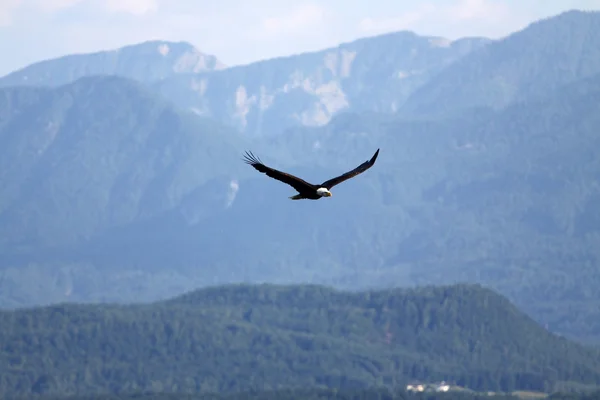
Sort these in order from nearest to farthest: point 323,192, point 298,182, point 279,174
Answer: point 279,174, point 298,182, point 323,192

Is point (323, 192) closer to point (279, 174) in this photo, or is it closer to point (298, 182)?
point (298, 182)

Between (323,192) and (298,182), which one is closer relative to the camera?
(298,182)

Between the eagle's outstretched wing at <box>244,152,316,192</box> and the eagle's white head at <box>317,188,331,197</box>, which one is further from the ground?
the eagle's outstretched wing at <box>244,152,316,192</box>

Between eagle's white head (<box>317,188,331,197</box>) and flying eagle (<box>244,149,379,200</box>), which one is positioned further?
eagle's white head (<box>317,188,331,197</box>)

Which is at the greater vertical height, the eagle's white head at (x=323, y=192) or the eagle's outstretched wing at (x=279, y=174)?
the eagle's outstretched wing at (x=279, y=174)

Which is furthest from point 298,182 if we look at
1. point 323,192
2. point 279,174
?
point 323,192

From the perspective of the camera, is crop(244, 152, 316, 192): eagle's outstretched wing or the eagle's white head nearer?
crop(244, 152, 316, 192): eagle's outstretched wing

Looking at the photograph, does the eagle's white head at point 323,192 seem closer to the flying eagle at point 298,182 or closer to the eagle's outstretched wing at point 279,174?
the flying eagle at point 298,182

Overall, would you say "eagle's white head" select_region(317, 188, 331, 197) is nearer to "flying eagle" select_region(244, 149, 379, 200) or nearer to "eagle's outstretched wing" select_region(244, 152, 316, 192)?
"flying eagle" select_region(244, 149, 379, 200)

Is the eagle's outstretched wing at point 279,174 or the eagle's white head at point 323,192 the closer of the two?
the eagle's outstretched wing at point 279,174

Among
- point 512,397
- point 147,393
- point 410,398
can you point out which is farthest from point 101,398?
point 512,397

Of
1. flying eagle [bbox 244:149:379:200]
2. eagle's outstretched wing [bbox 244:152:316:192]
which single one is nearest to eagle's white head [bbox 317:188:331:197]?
flying eagle [bbox 244:149:379:200]

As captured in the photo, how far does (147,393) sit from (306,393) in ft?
60.5

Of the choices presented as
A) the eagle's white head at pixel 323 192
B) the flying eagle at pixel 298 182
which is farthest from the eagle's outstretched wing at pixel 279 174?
the eagle's white head at pixel 323 192
